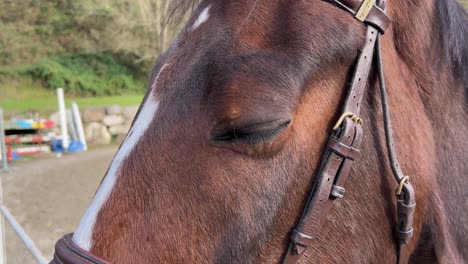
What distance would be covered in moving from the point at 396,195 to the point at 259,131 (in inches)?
20.2

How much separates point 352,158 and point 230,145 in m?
0.37

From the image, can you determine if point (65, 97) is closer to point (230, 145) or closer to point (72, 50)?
point (72, 50)

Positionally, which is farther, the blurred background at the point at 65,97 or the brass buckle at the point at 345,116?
the blurred background at the point at 65,97

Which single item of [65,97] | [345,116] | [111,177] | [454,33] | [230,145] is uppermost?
[454,33]

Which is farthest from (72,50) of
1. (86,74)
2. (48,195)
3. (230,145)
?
(230,145)

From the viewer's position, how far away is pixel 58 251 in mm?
1292

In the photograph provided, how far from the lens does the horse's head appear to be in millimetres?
1255

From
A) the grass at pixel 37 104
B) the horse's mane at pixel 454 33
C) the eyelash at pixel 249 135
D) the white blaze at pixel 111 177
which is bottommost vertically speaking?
the grass at pixel 37 104

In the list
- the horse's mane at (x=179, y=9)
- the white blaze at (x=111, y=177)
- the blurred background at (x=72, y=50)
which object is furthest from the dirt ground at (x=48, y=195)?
the blurred background at (x=72, y=50)

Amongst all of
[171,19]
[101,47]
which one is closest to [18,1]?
[101,47]

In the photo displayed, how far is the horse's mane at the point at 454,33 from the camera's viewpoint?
64.6 inches

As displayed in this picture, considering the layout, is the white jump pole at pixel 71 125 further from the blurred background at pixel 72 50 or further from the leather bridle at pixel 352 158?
the leather bridle at pixel 352 158

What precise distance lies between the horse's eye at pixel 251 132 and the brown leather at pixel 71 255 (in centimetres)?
46

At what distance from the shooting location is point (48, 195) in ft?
28.1
